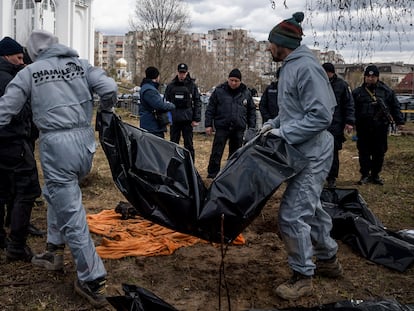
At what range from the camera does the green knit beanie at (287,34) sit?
3.56 m

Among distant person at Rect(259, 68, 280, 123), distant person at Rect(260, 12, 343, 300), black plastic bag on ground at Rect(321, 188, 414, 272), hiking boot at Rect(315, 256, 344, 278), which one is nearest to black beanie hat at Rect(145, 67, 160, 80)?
distant person at Rect(259, 68, 280, 123)

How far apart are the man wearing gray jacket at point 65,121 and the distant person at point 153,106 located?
3457mm

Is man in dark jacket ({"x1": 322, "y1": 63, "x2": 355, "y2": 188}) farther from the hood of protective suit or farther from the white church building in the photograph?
the white church building

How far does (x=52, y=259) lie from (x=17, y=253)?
46cm

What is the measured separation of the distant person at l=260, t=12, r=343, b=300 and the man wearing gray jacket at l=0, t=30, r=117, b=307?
124 cm

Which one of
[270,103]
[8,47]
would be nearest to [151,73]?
[270,103]

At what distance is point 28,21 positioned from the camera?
32656 mm

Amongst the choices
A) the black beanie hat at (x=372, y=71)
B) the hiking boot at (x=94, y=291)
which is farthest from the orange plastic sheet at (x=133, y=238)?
the black beanie hat at (x=372, y=71)

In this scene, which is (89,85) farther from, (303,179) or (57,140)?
(303,179)

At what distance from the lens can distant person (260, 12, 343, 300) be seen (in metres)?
3.40

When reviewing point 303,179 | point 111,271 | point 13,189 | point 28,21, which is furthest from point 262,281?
point 28,21

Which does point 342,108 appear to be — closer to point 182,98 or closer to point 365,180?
point 365,180

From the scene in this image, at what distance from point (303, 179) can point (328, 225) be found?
573mm

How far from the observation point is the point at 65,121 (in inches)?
132
